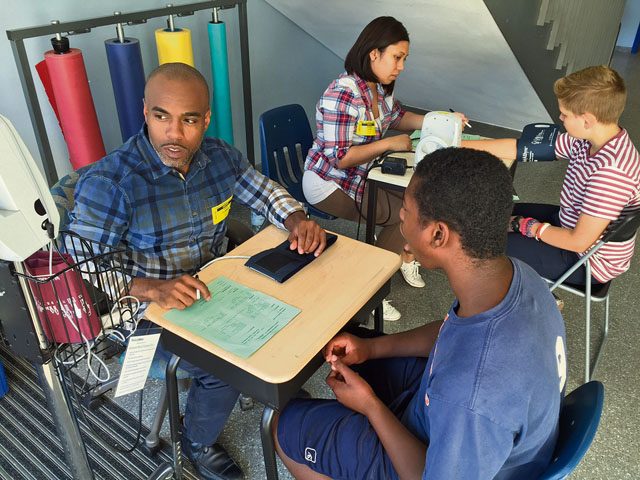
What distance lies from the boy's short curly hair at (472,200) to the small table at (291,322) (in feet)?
1.15

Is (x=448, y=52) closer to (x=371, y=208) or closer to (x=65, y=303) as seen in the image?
(x=371, y=208)

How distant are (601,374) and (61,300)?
204 cm

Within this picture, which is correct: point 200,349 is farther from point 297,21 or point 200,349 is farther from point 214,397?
point 297,21

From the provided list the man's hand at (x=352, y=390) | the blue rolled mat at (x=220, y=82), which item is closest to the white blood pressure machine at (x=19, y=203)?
the man's hand at (x=352, y=390)

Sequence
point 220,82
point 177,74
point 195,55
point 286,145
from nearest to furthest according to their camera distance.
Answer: point 177,74
point 286,145
point 220,82
point 195,55

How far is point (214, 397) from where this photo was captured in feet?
5.00

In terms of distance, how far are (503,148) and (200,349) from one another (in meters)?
1.63

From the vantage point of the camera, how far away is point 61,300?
0.95 meters

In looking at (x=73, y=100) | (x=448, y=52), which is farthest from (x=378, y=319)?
(x=448, y=52)

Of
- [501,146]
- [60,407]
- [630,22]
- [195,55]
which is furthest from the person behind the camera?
[630,22]

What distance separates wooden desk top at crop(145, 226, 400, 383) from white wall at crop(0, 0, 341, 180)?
1527mm

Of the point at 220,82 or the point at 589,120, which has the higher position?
the point at 589,120

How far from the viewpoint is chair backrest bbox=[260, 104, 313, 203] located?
8.09 ft

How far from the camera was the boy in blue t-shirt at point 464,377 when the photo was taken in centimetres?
86
